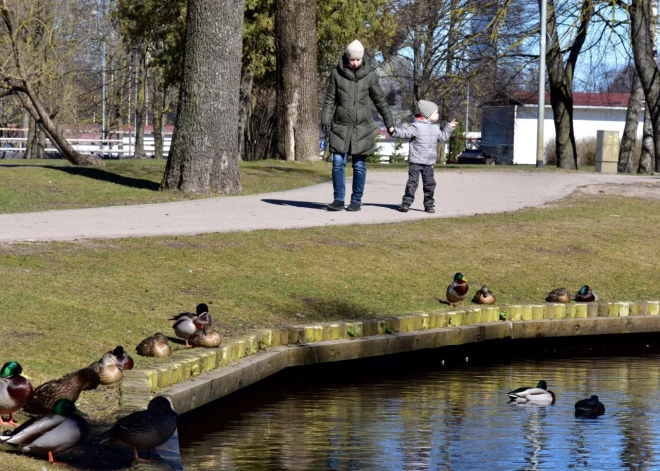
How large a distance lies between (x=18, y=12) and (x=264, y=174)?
8223 mm

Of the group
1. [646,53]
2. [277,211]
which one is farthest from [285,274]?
[646,53]

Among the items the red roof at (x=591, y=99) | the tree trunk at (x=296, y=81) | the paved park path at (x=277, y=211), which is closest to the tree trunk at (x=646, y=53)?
the paved park path at (x=277, y=211)

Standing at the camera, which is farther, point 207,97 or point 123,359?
point 207,97

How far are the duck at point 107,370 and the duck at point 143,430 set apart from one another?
3.75 ft

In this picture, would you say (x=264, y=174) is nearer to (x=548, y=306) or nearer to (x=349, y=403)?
(x=548, y=306)

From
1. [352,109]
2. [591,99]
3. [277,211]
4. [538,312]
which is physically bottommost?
[538,312]

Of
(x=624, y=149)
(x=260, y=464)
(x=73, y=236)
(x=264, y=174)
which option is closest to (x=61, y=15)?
(x=264, y=174)

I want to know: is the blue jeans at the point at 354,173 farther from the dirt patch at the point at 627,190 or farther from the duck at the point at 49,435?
the duck at the point at 49,435

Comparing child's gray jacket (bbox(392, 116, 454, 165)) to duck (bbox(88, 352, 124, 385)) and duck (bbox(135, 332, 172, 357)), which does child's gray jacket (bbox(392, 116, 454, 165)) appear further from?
duck (bbox(88, 352, 124, 385))

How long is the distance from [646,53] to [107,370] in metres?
26.5

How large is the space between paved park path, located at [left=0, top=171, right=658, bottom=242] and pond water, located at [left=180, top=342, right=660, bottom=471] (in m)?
4.41

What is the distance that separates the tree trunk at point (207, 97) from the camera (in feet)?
57.3

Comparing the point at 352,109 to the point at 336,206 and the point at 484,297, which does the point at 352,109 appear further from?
the point at 484,297

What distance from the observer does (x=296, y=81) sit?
2594 cm
